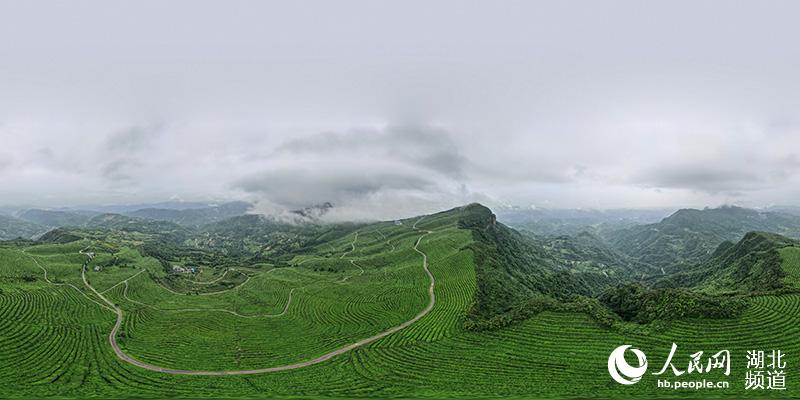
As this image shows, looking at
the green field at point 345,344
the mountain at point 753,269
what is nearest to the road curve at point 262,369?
the green field at point 345,344

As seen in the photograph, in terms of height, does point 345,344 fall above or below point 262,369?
above

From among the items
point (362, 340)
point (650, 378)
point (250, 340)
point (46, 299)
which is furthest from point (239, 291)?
point (650, 378)

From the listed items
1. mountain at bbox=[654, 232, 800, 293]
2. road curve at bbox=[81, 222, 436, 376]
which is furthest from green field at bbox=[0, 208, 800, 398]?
mountain at bbox=[654, 232, 800, 293]

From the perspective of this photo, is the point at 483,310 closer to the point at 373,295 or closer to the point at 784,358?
the point at 373,295

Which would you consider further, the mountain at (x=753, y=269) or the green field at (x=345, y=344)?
the mountain at (x=753, y=269)

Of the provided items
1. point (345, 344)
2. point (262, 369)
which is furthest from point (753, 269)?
point (262, 369)

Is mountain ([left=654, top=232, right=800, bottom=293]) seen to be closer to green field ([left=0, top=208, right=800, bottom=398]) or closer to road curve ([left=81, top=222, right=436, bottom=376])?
green field ([left=0, top=208, right=800, bottom=398])

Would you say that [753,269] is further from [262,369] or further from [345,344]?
[262,369]

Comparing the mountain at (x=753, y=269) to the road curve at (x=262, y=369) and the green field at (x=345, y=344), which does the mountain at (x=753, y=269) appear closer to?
A: the green field at (x=345, y=344)
